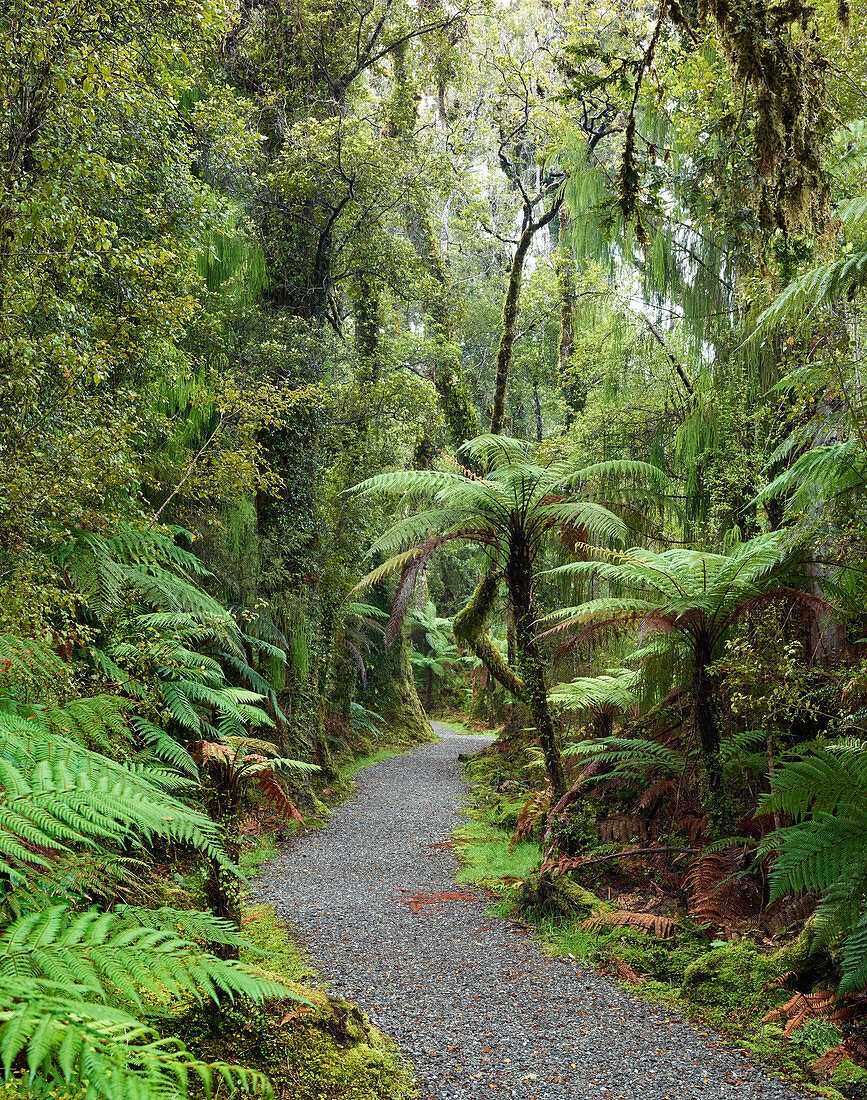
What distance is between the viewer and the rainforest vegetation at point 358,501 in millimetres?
2074

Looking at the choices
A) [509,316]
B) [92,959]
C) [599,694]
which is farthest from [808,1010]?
[509,316]

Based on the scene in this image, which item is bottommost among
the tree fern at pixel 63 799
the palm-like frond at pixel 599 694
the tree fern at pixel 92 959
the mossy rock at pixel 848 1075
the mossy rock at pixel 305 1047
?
the mossy rock at pixel 848 1075

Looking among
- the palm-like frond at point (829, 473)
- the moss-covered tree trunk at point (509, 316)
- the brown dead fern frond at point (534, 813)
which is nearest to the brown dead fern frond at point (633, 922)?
the brown dead fern frond at point (534, 813)

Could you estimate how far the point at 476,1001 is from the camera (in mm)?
3229

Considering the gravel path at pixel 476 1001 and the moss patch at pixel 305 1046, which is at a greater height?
the moss patch at pixel 305 1046

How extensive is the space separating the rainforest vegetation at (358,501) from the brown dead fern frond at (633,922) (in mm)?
22

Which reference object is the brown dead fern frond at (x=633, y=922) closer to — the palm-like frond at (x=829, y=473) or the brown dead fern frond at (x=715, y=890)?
the brown dead fern frond at (x=715, y=890)

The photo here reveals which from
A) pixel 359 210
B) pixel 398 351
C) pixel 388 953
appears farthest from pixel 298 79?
pixel 388 953

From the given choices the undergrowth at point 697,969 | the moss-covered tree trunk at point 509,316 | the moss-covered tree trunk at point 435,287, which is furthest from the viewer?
the moss-covered tree trunk at point 435,287

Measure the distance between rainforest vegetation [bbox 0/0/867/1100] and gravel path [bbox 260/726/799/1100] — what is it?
34 centimetres

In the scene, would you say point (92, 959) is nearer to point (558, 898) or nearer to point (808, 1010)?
point (808, 1010)

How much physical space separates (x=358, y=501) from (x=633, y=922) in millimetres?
5670

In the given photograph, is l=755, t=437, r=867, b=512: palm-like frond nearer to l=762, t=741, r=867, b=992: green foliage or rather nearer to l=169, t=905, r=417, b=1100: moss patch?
l=762, t=741, r=867, b=992: green foliage

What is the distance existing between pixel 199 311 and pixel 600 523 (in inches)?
173
